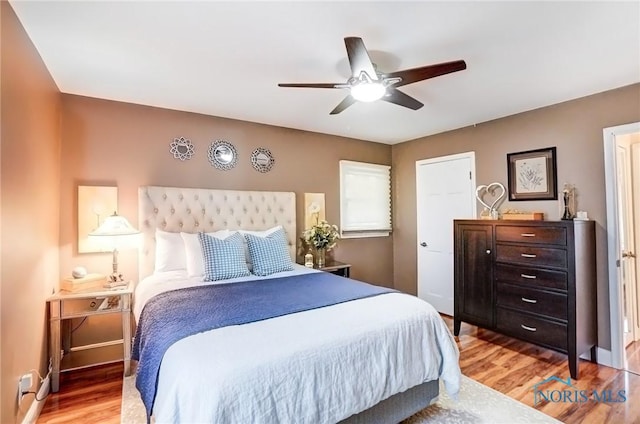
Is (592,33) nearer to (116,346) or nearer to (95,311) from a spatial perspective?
(95,311)

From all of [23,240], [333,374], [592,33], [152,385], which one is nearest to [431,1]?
[592,33]

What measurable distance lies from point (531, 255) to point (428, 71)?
207 cm

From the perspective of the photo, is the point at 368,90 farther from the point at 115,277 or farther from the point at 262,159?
the point at 115,277

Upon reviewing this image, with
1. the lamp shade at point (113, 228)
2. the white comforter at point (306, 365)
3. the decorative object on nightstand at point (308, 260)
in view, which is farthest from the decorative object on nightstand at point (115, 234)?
the decorative object on nightstand at point (308, 260)

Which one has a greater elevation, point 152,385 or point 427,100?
point 427,100

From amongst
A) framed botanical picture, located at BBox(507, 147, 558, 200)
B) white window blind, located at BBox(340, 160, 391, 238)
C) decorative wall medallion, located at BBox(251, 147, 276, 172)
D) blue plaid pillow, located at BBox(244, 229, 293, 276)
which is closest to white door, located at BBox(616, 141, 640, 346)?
framed botanical picture, located at BBox(507, 147, 558, 200)

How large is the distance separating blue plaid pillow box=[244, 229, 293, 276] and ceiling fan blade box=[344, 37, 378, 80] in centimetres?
178

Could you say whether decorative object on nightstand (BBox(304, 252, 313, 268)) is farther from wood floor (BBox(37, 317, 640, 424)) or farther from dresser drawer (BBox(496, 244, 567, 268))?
dresser drawer (BBox(496, 244, 567, 268))

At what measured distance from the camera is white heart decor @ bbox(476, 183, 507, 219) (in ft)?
11.7

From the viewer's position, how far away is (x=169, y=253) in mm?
2934

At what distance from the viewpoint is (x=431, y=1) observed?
1.63 meters

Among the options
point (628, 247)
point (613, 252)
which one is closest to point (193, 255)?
point (613, 252)

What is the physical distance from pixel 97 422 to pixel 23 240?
1263 millimetres

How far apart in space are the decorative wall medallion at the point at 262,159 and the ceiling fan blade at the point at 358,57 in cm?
203
